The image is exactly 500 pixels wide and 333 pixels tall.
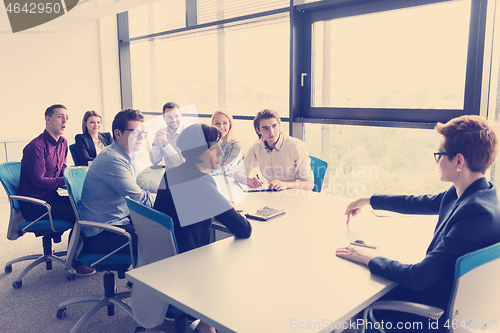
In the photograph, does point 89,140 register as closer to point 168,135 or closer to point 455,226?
point 168,135

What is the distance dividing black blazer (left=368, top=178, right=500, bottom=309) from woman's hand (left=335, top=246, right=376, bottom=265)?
0.06 meters

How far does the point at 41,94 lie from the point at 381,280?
20.2 ft

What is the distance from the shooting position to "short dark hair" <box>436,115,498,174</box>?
141 cm

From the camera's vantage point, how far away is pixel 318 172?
326 cm

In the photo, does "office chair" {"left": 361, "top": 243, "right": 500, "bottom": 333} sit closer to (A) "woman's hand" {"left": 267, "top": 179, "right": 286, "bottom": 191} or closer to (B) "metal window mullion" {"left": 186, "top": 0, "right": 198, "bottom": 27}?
(A) "woman's hand" {"left": 267, "top": 179, "right": 286, "bottom": 191}

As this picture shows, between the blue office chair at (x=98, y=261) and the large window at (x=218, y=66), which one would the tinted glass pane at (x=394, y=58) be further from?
the blue office chair at (x=98, y=261)

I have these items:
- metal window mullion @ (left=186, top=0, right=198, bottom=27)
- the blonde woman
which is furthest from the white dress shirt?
metal window mullion @ (left=186, top=0, right=198, bottom=27)

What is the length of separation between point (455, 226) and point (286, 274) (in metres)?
0.64

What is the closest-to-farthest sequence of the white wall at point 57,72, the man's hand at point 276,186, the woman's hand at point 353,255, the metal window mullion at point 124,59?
1. the woman's hand at point 353,255
2. the man's hand at point 276,186
3. the white wall at point 57,72
4. the metal window mullion at point 124,59

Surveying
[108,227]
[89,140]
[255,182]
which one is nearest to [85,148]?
[89,140]

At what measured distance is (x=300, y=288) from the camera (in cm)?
135

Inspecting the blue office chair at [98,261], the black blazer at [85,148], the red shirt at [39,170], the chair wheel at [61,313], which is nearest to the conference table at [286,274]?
the blue office chair at [98,261]

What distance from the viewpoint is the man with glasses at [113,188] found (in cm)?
232

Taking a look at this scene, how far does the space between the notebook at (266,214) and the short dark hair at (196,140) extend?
1.70 feet
